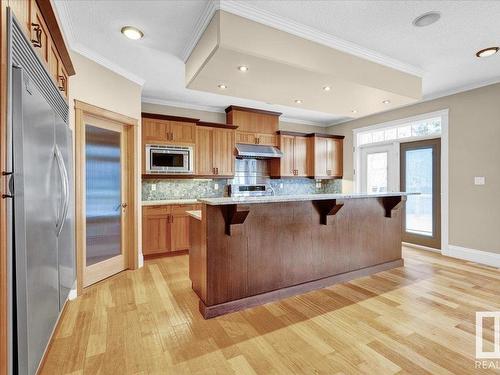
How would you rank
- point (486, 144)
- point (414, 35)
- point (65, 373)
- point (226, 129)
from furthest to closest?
point (226, 129) → point (486, 144) → point (414, 35) → point (65, 373)

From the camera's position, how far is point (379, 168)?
5.61 m

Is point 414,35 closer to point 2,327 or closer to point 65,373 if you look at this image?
point 2,327

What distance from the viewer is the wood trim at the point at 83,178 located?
2832mm

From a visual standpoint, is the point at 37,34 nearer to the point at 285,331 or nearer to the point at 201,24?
the point at 201,24

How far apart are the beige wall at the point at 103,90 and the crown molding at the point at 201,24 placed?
104 centimetres

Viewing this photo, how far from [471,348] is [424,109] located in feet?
13.3

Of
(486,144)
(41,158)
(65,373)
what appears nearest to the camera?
(41,158)

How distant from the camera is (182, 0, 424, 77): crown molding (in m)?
2.17

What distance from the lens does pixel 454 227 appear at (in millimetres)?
4297

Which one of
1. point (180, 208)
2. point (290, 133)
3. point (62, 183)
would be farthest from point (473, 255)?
point (62, 183)

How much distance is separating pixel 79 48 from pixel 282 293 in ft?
11.2

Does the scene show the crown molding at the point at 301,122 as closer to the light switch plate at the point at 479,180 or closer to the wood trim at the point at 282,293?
the light switch plate at the point at 479,180

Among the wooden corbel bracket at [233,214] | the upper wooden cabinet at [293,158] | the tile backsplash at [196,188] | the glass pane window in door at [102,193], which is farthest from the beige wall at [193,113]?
the wooden corbel bracket at [233,214]

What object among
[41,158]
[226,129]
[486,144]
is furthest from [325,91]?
[41,158]
